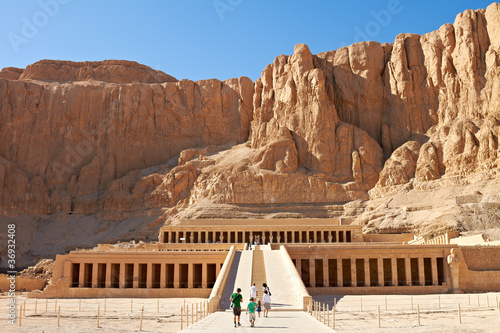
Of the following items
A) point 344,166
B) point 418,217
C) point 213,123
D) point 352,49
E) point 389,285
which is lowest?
point 389,285

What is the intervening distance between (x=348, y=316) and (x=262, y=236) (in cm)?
4274

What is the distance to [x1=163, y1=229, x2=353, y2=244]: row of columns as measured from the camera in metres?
70.8

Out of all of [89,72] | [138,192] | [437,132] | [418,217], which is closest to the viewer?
[418,217]

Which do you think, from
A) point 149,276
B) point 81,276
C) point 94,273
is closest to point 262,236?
point 149,276

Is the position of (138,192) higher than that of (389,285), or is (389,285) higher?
(138,192)

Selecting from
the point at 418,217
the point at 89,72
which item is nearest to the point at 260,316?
the point at 418,217

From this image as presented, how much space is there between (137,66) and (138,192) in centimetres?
4349

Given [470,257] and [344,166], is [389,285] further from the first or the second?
[344,166]

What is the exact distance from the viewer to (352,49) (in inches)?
4373

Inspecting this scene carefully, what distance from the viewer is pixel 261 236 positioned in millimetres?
72688

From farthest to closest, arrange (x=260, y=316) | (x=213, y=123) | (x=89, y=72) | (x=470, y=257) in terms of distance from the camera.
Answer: (x=89, y=72) → (x=213, y=123) → (x=470, y=257) → (x=260, y=316)

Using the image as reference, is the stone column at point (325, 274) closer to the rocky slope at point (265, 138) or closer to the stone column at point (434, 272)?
the stone column at point (434, 272)

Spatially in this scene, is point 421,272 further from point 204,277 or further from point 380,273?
point 204,277

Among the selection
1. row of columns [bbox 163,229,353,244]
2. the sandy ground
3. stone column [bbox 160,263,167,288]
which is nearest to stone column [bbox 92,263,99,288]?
the sandy ground
